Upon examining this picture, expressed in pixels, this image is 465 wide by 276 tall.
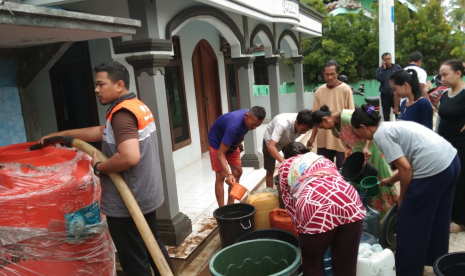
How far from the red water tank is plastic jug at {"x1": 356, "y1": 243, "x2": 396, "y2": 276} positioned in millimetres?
2064

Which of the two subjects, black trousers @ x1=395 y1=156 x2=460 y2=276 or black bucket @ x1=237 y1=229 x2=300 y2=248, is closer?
black trousers @ x1=395 y1=156 x2=460 y2=276

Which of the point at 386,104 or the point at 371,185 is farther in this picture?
the point at 386,104

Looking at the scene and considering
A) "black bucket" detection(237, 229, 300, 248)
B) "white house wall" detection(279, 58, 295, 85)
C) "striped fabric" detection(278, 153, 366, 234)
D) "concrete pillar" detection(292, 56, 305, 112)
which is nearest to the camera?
"striped fabric" detection(278, 153, 366, 234)

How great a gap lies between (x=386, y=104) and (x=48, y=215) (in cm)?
748

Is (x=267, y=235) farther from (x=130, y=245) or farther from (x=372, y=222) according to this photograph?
(x=130, y=245)

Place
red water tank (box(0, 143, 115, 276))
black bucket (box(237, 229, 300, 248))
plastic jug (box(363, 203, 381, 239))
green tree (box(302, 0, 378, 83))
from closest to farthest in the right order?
red water tank (box(0, 143, 115, 276)) → black bucket (box(237, 229, 300, 248)) → plastic jug (box(363, 203, 381, 239)) → green tree (box(302, 0, 378, 83))

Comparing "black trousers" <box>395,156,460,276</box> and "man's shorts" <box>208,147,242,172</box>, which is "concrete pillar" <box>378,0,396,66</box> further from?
"black trousers" <box>395,156,460,276</box>

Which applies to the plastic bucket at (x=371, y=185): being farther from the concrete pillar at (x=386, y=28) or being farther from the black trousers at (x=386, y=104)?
the concrete pillar at (x=386, y=28)

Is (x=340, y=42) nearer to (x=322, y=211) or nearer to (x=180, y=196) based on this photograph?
(x=180, y=196)

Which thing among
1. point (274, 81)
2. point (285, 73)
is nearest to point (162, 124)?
point (274, 81)

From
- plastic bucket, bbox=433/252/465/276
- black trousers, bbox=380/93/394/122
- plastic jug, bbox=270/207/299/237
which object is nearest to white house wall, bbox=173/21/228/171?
plastic jug, bbox=270/207/299/237

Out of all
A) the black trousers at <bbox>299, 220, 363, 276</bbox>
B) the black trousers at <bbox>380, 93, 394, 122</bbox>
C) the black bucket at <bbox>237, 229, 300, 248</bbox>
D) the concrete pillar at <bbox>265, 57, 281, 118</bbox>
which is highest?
the concrete pillar at <bbox>265, 57, 281, 118</bbox>

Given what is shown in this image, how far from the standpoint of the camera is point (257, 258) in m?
2.87

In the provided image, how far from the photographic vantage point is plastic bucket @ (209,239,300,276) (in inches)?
109
